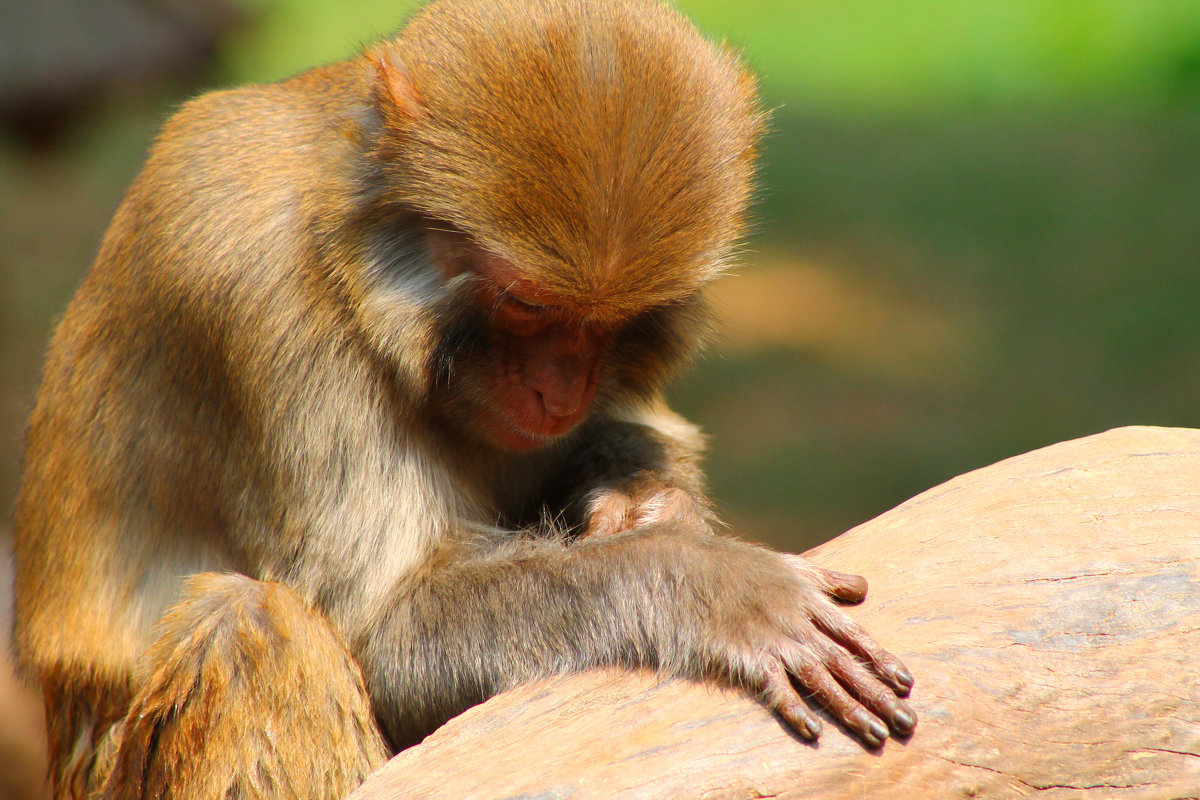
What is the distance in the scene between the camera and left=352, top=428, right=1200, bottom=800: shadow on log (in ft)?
10.4

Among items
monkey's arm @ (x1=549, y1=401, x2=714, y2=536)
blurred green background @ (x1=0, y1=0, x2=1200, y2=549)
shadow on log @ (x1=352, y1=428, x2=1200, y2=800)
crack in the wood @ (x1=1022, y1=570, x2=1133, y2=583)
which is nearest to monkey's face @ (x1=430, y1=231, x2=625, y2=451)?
monkey's arm @ (x1=549, y1=401, x2=714, y2=536)

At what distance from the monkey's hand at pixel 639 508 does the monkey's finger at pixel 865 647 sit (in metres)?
0.93

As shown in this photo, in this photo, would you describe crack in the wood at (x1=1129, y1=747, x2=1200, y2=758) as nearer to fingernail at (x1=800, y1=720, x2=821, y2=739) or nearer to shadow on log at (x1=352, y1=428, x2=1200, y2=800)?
shadow on log at (x1=352, y1=428, x2=1200, y2=800)

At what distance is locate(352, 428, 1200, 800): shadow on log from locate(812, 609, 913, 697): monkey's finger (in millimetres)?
66

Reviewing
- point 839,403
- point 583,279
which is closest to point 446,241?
point 583,279

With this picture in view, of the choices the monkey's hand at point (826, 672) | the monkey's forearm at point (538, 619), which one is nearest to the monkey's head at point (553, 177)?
the monkey's forearm at point (538, 619)

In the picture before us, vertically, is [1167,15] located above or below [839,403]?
above

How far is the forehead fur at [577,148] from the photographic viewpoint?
Result: 140 inches

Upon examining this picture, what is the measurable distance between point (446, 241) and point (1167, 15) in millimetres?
11896

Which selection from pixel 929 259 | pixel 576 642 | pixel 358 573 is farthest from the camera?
pixel 929 259

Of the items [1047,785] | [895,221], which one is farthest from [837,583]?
[895,221]

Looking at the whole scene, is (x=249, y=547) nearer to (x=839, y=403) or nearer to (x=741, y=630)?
(x=741, y=630)

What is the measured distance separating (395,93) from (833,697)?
2.26m

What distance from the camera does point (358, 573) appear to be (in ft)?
13.4
